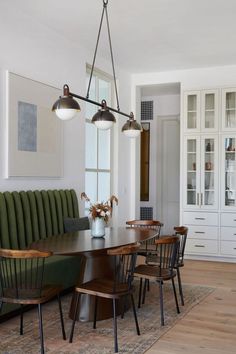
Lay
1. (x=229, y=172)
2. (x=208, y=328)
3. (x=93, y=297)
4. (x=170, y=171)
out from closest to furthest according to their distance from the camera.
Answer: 1. (x=208, y=328)
2. (x=93, y=297)
3. (x=229, y=172)
4. (x=170, y=171)

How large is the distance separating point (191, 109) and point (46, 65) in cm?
272

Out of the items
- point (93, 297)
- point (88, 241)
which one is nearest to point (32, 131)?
point (88, 241)

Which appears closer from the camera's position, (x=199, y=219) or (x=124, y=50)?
(x=124, y=50)

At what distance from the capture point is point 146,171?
9.20 m

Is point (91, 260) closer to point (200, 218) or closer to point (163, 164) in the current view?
point (200, 218)

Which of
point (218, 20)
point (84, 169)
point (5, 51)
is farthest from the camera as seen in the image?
point (84, 169)

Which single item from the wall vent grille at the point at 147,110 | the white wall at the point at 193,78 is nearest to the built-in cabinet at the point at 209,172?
the white wall at the point at 193,78

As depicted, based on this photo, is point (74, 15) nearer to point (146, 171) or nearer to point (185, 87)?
point (185, 87)

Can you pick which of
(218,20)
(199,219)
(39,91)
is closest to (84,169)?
(39,91)

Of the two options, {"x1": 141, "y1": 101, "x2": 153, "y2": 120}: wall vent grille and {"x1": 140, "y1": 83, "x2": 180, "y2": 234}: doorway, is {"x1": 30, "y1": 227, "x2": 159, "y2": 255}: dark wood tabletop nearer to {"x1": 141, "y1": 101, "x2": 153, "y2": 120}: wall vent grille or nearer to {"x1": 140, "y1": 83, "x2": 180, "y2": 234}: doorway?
{"x1": 140, "y1": 83, "x2": 180, "y2": 234}: doorway

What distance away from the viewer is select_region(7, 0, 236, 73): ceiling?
183 inches

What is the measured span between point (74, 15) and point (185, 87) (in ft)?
9.13

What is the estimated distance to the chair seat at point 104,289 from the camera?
3385mm

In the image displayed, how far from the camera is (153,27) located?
529 cm
